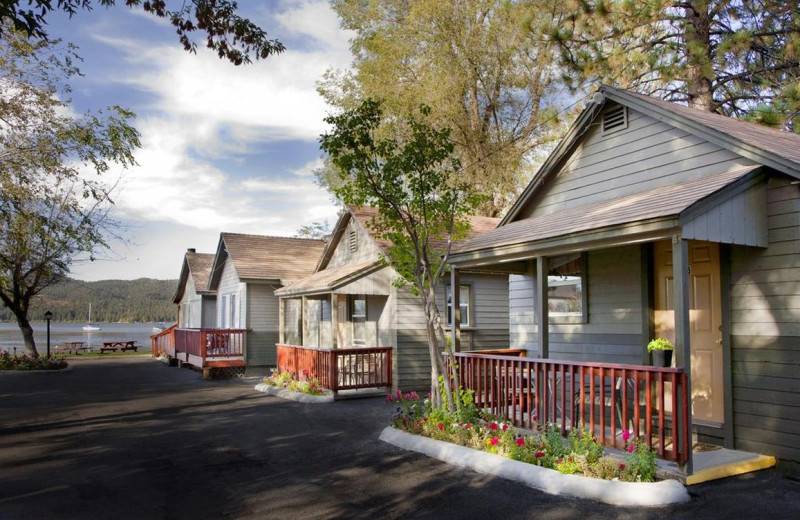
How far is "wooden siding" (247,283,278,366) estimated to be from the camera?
20.8 m

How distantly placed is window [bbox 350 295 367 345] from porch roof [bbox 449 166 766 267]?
23.5 ft

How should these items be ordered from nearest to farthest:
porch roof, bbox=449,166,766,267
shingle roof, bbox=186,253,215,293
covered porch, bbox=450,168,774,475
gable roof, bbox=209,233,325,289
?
covered porch, bbox=450,168,774,475 → porch roof, bbox=449,166,766,267 → gable roof, bbox=209,233,325,289 → shingle roof, bbox=186,253,215,293

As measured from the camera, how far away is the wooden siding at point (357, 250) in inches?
651

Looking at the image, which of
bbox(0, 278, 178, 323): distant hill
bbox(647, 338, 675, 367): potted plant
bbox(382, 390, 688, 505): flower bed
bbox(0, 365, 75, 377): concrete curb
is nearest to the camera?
bbox(382, 390, 688, 505): flower bed

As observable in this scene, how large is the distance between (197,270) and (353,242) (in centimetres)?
1308

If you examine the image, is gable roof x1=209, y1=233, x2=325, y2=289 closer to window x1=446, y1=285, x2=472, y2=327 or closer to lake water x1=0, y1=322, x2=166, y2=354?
window x1=446, y1=285, x2=472, y2=327

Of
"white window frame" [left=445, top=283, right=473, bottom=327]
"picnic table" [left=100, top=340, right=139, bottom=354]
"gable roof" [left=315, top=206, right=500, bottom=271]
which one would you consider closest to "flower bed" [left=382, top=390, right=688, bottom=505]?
"white window frame" [left=445, top=283, right=473, bottom=327]

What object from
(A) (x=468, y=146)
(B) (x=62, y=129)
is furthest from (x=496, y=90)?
(B) (x=62, y=129)

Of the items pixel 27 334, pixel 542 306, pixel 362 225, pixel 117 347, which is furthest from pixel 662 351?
pixel 117 347

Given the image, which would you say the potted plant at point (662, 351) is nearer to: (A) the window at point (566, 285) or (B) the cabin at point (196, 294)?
(A) the window at point (566, 285)

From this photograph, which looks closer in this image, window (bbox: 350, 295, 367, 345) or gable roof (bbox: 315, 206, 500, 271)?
gable roof (bbox: 315, 206, 500, 271)

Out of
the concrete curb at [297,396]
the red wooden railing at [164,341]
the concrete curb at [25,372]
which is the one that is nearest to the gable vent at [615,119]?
the concrete curb at [297,396]

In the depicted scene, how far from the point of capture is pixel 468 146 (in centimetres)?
2434

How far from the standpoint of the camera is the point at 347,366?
15.1m
